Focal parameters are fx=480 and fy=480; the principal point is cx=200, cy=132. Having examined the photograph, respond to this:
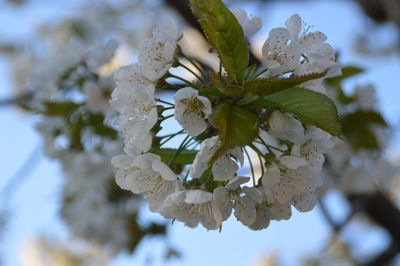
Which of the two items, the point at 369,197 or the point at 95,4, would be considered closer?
the point at 369,197

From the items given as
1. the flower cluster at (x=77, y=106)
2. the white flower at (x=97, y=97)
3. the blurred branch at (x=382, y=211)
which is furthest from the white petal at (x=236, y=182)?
the blurred branch at (x=382, y=211)

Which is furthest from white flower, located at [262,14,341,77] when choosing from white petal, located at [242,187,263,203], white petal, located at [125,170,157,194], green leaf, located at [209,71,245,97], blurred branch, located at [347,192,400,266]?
blurred branch, located at [347,192,400,266]

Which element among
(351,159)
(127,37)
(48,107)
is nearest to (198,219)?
(48,107)

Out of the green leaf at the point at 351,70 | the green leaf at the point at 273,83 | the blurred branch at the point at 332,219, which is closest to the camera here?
the green leaf at the point at 273,83

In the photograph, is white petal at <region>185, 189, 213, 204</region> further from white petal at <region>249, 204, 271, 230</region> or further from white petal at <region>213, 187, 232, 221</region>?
white petal at <region>249, 204, 271, 230</region>

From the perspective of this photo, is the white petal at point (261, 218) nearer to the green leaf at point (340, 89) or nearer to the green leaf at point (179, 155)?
the green leaf at point (179, 155)

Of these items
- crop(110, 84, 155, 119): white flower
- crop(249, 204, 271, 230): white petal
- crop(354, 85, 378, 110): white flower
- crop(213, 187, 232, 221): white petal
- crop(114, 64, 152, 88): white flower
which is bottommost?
crop(354, 85, 378, 110): white flower

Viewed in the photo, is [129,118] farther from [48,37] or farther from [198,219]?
[48,37]
